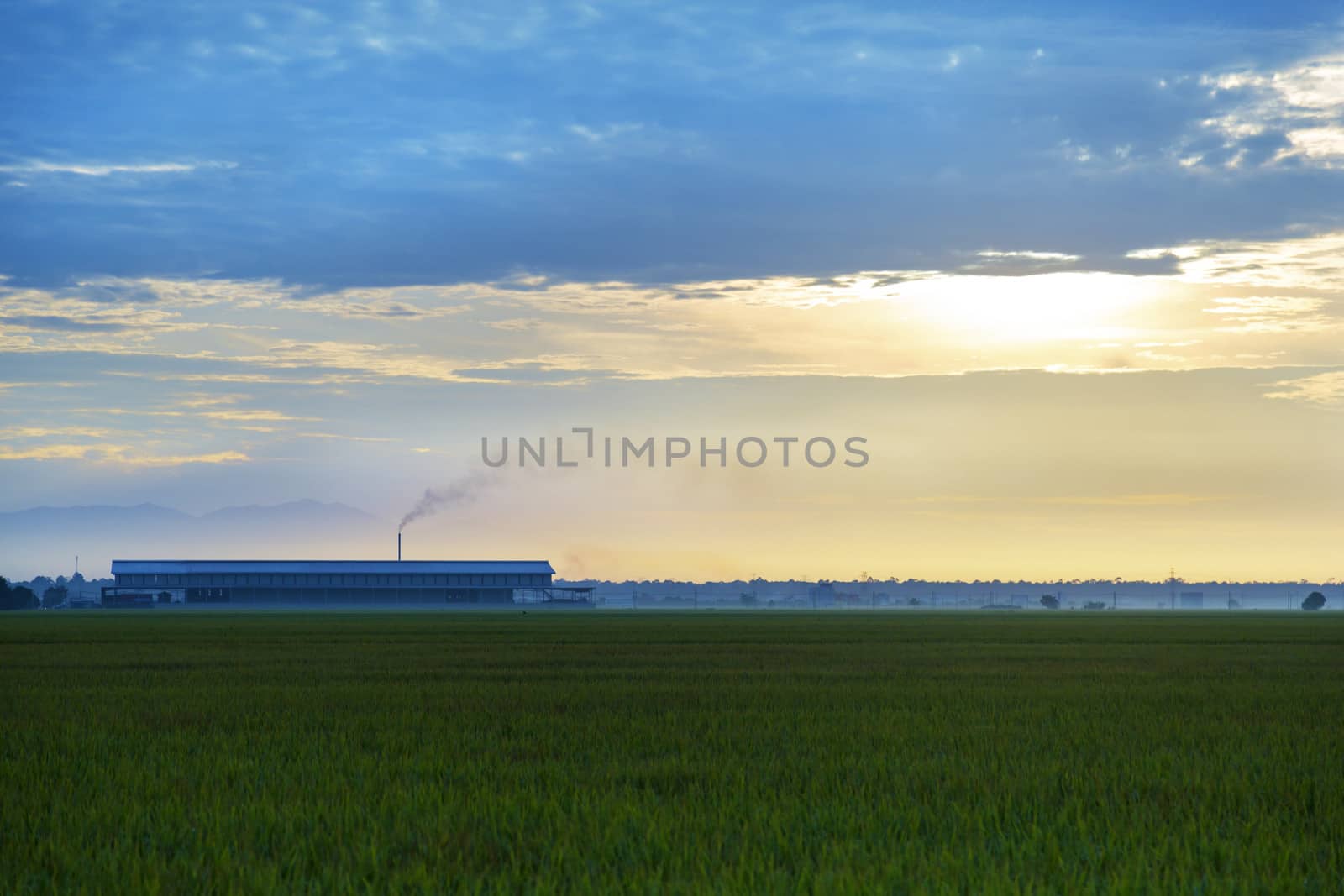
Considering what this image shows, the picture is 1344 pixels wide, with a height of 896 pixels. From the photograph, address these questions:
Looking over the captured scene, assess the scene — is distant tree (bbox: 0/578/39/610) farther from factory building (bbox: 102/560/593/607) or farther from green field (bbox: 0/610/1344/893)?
green field (bbox: 0/610/1344/893)

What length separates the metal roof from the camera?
168375mm

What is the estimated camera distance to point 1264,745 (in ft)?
49.8

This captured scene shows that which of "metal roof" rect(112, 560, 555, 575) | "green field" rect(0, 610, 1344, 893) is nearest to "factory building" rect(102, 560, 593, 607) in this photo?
"metal roof" rect(112, 560, 555, 575)

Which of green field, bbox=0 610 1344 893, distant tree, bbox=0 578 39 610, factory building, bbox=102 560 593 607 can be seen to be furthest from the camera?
factory building, bbox=102 560 593 607

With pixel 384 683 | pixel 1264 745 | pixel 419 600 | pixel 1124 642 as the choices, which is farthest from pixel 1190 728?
pixel 419 600

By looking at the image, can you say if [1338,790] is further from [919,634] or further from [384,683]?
[919,634]

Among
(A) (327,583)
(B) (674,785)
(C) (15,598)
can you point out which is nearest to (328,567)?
(A) (327,583)

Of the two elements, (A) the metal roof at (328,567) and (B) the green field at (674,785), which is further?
(A) the metal roof at (328,567)

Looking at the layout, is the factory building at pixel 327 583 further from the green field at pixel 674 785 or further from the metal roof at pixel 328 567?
the green field at pixel 674 785

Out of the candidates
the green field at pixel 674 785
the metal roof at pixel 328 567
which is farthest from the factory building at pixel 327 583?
the green field at pixel 674 785

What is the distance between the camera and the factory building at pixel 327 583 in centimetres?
16462

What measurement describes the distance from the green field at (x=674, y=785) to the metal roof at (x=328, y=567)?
146m

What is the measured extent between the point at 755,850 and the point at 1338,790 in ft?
20.7

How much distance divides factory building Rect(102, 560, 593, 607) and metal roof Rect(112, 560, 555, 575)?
111 mm
